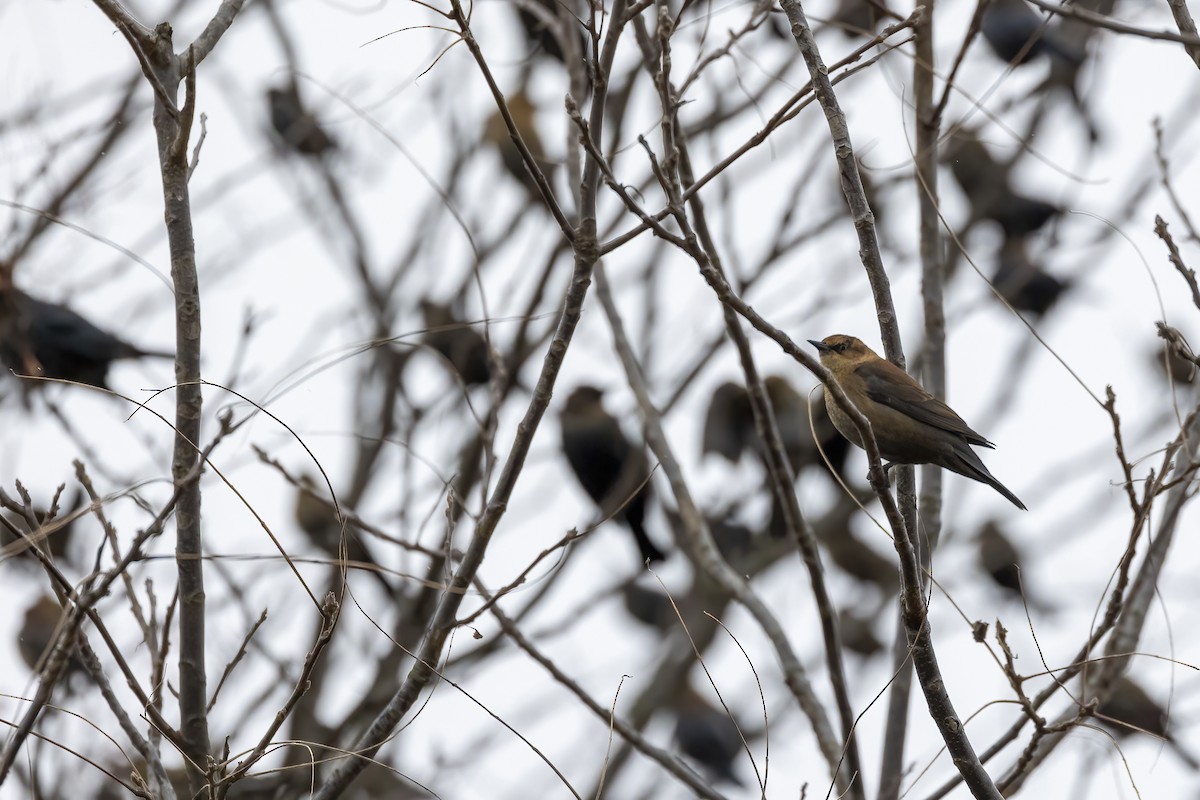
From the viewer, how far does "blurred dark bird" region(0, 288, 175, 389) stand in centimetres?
500

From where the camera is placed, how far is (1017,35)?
6.27 meters

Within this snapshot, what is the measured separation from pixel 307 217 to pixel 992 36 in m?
3.82

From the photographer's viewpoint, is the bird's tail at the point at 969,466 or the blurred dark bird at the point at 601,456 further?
the blurred dark bird at the point at 601,456

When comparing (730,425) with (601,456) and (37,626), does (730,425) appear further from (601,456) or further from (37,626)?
(37,626)

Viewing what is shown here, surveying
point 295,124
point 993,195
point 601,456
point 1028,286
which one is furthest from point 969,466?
point 295,124

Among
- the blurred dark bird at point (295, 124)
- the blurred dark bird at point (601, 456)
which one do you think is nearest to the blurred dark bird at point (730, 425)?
the blurred dark bird at point (601, 456)

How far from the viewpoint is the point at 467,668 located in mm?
5863

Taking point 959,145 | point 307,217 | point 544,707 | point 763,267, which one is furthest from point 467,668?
point 959,145

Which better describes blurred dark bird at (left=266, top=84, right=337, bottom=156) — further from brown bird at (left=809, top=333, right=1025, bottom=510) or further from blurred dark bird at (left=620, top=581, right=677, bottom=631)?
brown bird at (left=809, top=333, right=1025, bottom=510)

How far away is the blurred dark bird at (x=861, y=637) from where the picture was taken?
24.2ft

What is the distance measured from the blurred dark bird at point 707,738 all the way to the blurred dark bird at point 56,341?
3.73m

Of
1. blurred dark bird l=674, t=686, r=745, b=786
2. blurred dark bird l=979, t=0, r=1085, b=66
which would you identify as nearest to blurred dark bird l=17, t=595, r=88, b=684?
blurred dark bird l=674, t=686, r=745, b=786

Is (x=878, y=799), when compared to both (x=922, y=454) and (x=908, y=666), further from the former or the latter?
(x=922, y=454)

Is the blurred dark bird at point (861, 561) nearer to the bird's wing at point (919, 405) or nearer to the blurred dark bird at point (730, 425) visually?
the blurred dark bird at point (730, 425)
